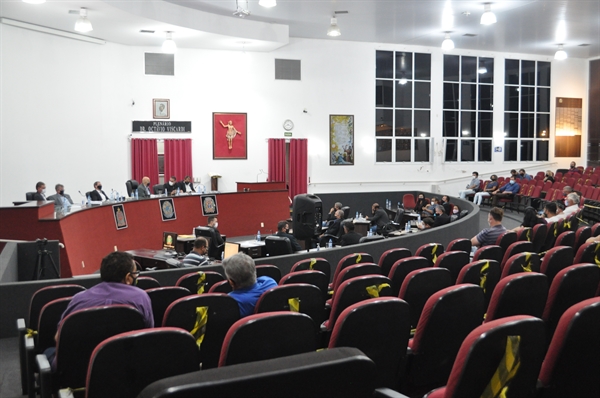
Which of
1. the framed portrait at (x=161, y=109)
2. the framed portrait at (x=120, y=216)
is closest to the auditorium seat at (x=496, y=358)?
the framed portrait at (x=120, y=216)

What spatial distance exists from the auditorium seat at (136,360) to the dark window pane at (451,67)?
2079 cm

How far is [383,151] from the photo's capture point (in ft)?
67.1

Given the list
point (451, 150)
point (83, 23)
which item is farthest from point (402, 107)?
point (83, 23)

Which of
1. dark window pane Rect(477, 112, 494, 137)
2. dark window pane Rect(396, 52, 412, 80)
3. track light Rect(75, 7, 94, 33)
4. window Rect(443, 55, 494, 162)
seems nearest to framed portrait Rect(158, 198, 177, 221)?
track light Rect(75, 7, 94, 33)

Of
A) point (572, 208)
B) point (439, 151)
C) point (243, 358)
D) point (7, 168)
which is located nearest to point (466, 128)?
point (439, 151)

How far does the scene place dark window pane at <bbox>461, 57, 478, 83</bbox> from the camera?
70.7 feet

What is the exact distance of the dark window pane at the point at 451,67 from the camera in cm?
2127

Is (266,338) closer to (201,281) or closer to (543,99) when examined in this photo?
(201,281)

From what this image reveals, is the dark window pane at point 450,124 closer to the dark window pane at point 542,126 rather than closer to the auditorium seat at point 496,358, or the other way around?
the dark window pane at point 542,126

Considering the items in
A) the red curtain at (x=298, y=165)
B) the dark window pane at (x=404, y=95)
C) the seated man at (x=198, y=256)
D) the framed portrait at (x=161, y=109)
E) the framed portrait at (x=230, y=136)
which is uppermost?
the dark window pane at (x=404, y=95)

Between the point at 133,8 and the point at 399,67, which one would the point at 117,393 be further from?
the point at 399,67

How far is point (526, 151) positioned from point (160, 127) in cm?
1489

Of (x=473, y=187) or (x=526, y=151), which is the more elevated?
(x=526, y=151)

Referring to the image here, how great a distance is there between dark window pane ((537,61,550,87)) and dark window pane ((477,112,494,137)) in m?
2.85
